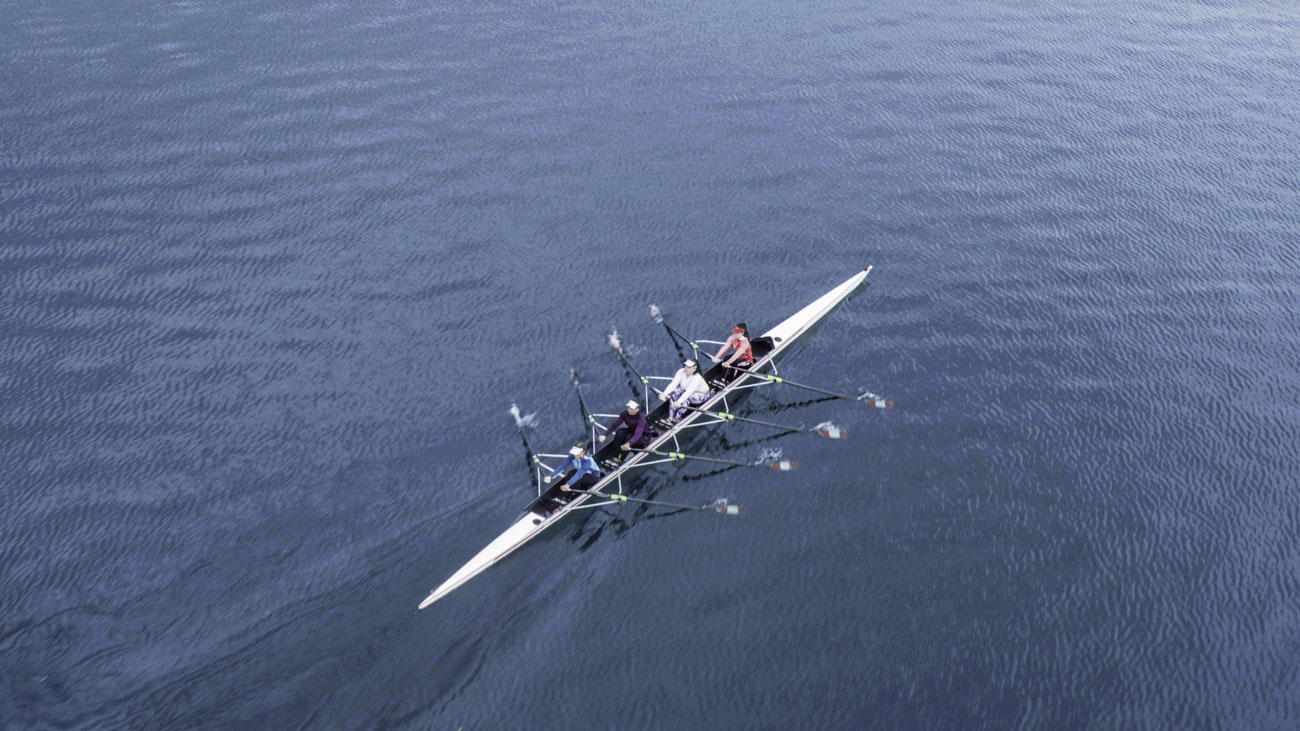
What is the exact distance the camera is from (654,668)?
2958 cm

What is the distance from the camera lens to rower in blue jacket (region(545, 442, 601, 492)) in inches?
1337

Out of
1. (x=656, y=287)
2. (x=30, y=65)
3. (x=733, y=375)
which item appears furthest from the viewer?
(x=30, y=65)

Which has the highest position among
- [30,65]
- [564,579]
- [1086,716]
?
[30,65]

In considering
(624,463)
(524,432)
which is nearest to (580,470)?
(624,463)

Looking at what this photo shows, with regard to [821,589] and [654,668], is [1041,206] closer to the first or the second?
[821,589]

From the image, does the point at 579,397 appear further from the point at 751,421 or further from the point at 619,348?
the point at 751,421

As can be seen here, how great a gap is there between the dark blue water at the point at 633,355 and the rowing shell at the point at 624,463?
2.37ft

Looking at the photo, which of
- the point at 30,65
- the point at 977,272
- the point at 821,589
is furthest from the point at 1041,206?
the point at 30,65

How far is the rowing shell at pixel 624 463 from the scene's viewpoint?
103 feet

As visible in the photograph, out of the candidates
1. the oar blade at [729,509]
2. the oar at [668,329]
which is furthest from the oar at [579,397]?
the oar blade at [729,509]

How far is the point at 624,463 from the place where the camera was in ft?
117

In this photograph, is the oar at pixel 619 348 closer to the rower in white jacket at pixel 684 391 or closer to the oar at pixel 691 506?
the rower in white jacket at pixel 684 391

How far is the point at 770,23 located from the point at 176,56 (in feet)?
123

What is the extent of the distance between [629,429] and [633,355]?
5.71 meters
